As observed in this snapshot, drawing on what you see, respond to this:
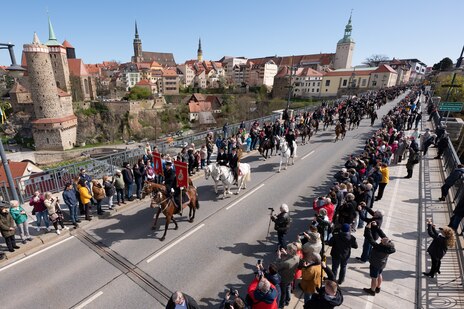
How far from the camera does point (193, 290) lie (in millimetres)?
5898

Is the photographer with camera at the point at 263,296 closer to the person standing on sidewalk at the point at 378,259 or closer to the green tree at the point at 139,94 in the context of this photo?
the person standing on sidewalk at the point at 378,259

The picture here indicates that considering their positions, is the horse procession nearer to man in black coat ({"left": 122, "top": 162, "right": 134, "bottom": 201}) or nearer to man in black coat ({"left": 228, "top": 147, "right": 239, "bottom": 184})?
man in black coat ({"left": 228, "top": 147, "right": 239, "bottom": 184})

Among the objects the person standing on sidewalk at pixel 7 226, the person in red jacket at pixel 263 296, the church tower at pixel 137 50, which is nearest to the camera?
the person in red jacket at pixel 263 296

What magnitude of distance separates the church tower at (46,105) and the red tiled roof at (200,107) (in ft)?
110

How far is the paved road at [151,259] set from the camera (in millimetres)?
5773

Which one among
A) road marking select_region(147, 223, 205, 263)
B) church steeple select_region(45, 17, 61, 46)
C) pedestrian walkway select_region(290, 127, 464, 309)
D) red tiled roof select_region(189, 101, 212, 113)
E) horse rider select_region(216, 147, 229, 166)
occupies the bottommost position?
red tiled roof select_region(189, 101, 212, 113)

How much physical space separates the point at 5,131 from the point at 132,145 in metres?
33.7

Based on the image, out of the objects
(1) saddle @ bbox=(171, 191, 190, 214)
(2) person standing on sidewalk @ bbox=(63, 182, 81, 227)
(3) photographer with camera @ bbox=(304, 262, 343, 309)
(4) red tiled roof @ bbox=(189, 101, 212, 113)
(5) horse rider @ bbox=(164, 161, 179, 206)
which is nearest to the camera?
(3) photographer with camera @ bbox=(304, 262, 343, 309)

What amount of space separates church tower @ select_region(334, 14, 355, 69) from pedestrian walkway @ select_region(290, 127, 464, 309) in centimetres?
11111

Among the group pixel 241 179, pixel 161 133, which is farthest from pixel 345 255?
pixel 161 133

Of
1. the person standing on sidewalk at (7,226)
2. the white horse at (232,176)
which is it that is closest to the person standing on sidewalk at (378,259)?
the white horse at (232,176)

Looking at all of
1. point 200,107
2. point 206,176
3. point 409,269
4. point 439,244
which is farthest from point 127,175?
point 200,107

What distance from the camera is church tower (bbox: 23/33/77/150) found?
49.3 m

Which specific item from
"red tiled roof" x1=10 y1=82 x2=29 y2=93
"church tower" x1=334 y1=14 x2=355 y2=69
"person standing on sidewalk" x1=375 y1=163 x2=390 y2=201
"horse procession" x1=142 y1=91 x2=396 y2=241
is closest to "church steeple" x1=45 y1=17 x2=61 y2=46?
"red tiled roof" x1=10 y1=82 x2=29 y2=93
